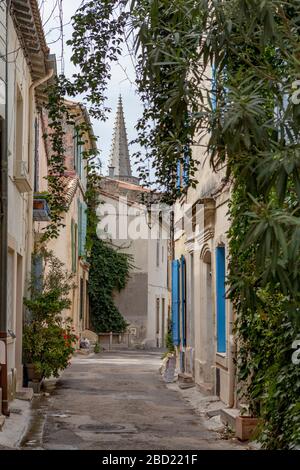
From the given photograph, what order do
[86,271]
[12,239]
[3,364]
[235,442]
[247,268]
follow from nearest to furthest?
[247,268] < [235,442] < [3,364] < [12,239] < [86,271]

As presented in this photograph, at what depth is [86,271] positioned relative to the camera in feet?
112

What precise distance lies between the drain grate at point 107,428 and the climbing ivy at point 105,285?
81.1 ft

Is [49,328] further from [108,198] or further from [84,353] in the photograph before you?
[108,198]

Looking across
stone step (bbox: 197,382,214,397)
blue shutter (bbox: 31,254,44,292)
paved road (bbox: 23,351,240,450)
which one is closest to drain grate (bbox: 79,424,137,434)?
paved road (bbox: 23,351,240,450)

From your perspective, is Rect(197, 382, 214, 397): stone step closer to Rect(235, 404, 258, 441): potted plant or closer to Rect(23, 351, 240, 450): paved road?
Rect(23, 351, 240, 450): paved road

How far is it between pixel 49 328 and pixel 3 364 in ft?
13.3

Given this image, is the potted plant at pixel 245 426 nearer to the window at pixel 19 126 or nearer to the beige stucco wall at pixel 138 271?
the window at pixel 19 126

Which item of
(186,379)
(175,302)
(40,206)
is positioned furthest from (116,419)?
(175,302)

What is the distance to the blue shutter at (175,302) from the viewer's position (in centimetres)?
1986

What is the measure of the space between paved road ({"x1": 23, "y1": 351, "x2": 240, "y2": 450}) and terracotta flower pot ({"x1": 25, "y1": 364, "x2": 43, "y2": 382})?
15.9 inches

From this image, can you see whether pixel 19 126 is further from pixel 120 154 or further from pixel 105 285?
pixel 120 154

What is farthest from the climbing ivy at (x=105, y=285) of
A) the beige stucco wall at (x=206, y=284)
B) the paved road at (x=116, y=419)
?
the paved road at (x=116, y=419)

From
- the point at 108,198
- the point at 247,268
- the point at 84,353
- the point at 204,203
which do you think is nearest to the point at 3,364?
the point at 247,268

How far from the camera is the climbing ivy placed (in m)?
35.7
